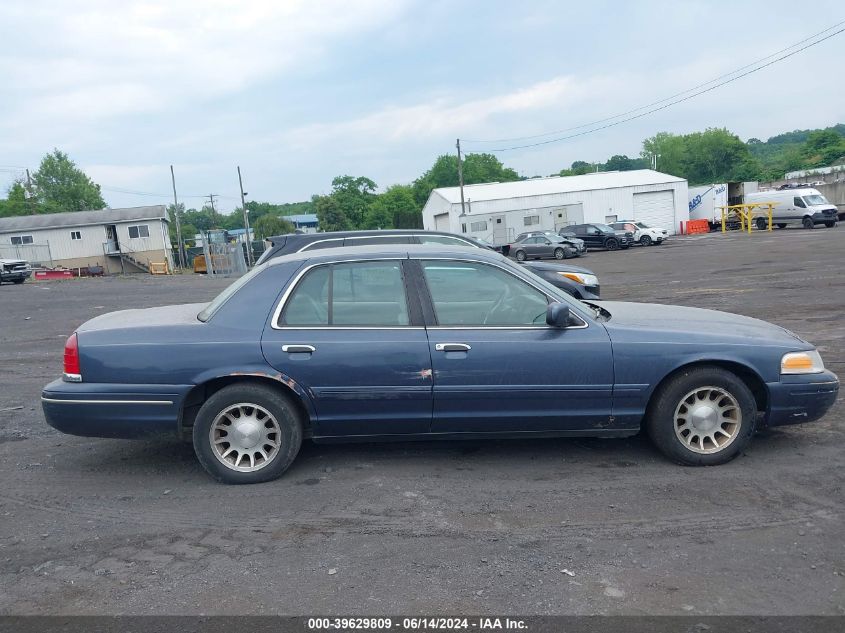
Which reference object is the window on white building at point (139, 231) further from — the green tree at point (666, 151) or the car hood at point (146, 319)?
the green tree at point (666, 151)

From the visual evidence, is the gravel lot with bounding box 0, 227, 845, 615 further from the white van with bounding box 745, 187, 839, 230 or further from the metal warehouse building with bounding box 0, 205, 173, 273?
the metal warehouse building with bounding box 0, 205, 173, 273

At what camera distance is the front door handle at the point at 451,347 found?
181 inches

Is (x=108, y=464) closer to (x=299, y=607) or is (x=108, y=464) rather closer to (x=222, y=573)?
(x=222, y=573)

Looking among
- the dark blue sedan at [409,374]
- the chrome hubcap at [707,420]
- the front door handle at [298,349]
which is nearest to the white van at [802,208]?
the dark blue sedan at [409,374]

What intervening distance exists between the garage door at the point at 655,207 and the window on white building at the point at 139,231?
3535cm

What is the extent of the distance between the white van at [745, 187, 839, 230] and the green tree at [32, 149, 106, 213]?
242 feet

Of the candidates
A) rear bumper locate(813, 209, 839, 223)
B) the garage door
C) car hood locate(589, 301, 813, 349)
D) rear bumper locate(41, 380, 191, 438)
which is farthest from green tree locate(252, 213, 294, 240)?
car hood locate(589, 301, 813, 349)

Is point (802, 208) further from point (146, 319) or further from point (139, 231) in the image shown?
point (139, 231)

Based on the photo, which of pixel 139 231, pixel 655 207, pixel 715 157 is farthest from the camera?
pixel 715 157

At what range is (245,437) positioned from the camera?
15.3 ft

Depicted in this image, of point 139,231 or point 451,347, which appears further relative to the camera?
point 139,231

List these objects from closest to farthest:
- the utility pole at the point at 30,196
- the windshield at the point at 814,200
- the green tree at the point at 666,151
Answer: the windshield at the point at 814,200 < the utility pole at the point at 30,196 < the green tree at the point at 666,151

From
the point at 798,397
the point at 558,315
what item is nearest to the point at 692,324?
the point at 798,397

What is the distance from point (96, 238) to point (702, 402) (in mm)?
54045
